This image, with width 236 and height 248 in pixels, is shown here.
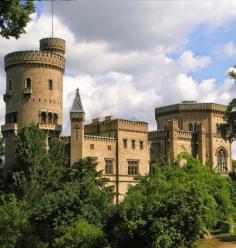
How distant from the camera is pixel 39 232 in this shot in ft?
119

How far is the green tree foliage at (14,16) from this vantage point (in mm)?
23688

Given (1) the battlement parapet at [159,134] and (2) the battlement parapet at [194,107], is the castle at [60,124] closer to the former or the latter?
(1) the battlement parapet at [159,134]

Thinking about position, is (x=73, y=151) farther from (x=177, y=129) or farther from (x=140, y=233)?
(x=140, y=233)

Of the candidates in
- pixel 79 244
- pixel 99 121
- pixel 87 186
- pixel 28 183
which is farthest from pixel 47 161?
pixel 79 244

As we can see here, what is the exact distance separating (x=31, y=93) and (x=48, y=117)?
311 cm

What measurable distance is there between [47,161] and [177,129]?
2214cm

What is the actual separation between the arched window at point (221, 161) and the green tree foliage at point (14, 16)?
188 feet

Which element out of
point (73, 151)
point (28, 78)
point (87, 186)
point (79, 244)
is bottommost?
point (79, 244)

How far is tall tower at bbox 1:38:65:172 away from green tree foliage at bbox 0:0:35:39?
3652 cm

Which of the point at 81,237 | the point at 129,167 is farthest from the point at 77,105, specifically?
the point at 81,237

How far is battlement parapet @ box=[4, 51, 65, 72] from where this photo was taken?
206 ft

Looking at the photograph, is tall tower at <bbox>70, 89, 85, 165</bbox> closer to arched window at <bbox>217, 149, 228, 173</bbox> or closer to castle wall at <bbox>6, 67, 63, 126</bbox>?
castle wall at <bbox>6, 67, 63, 126</bbox>

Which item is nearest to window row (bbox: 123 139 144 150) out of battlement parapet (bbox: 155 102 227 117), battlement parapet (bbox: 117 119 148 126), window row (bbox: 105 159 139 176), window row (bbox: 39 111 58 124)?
window row (bbox: 105 159 139 176)

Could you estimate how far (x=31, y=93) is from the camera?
62.1m
